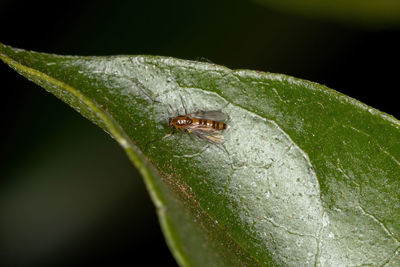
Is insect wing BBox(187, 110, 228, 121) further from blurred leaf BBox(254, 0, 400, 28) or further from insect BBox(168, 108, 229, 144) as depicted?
blurred leaf BBox(254, 0, 400, 28)

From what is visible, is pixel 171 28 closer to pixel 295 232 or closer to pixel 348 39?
pixel 348 39

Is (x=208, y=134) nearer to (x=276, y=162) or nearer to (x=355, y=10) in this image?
(x=276, y=162)

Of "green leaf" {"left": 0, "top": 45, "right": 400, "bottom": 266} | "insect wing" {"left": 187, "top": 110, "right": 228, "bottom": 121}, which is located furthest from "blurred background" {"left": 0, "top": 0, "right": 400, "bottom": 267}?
"green leaf" {"left": 0, "top": 45, "right": 400, "bottom": 266}

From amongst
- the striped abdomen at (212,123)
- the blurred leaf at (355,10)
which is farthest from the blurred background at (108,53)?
the striped abdomen at (212,123)

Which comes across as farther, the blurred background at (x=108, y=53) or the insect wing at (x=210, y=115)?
the blurred background at (x=108, y=53)

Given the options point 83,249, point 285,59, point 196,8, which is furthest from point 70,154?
point 285,59

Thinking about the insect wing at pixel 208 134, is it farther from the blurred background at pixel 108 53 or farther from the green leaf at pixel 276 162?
the blurred background at pixel 108 53
